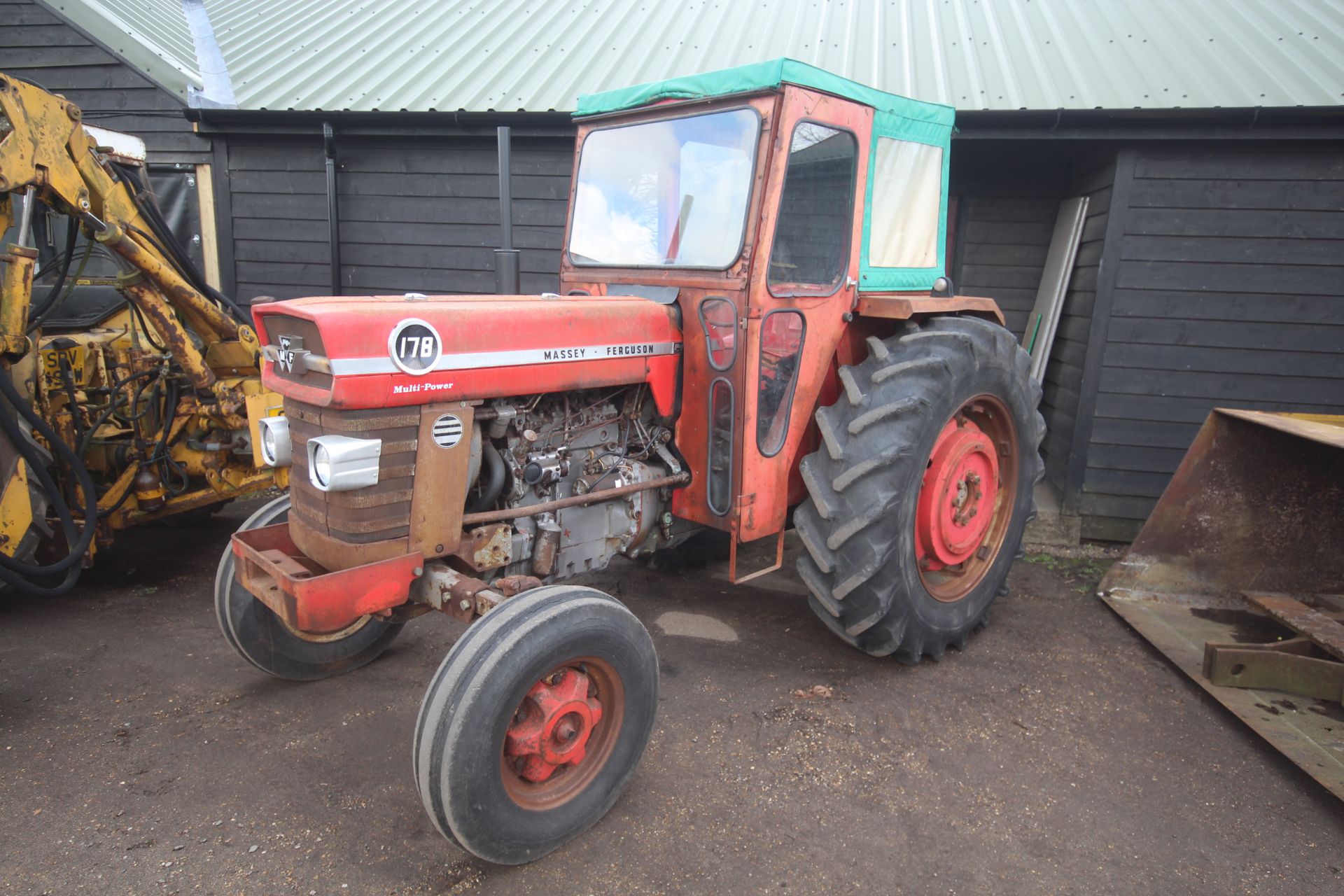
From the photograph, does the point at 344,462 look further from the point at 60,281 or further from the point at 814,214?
the point at 60,281

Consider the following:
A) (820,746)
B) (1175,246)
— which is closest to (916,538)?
(820,746)

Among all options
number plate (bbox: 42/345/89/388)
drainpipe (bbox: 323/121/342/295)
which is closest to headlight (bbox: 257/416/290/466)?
number plate (bbox: 42/345/89/388)

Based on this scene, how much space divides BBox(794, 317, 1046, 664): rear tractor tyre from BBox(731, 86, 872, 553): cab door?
127 mm

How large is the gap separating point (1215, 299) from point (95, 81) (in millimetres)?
7588

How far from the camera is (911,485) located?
294 centimetres

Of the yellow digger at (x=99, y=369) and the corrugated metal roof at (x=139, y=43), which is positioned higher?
the corrugated metal roof at (x=139, y=43)

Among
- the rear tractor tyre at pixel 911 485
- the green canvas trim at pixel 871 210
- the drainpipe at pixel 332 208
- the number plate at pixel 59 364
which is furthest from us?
the drainpipe at pixel 332 208

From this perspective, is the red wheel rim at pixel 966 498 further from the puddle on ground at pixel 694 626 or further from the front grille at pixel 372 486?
the front grille at pixel 372 486

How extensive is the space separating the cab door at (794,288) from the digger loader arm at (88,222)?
2.72 m

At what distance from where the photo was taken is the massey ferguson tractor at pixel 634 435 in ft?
7.15

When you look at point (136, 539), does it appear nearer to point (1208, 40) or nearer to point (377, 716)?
point (377, 716)

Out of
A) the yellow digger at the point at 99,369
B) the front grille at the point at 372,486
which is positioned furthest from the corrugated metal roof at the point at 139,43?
the front grille at the point at 372,486

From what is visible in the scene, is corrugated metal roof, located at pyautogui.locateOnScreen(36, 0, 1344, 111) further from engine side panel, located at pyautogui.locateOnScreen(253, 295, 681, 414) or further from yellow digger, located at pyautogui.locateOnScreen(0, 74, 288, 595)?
engine side panel, located at pyautogui.locateOnScreen(253, 295, 681, 414)

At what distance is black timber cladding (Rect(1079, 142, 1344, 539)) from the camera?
4406 millimetres
